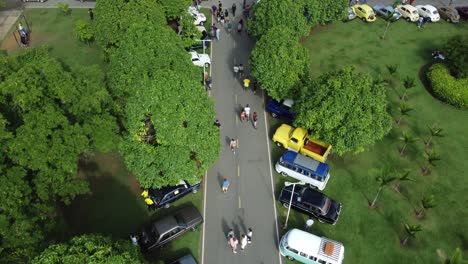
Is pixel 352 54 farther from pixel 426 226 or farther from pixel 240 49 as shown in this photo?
pixel 426 226

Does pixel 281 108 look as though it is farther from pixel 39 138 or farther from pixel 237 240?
pixel 39 138

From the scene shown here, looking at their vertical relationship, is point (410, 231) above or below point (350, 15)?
below

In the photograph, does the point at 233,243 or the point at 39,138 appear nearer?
the point at 39,138

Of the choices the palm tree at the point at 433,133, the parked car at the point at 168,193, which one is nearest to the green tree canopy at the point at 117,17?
the parked car at the point at 168,193

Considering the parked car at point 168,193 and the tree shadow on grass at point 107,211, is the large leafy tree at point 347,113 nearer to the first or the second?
the parked car at point 168,193

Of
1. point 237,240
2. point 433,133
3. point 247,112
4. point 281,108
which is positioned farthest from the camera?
point 281,108

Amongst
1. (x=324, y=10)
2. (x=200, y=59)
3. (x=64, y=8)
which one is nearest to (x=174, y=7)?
(x=200, y=59)

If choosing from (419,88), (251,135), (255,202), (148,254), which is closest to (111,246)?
(148,254)
